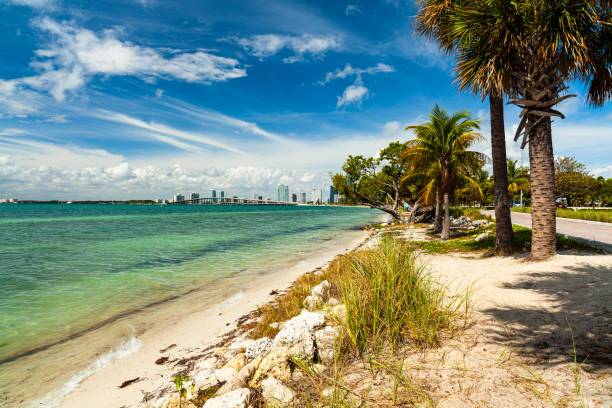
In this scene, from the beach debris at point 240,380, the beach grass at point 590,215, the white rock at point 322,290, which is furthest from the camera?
the beach grass at point 590,215

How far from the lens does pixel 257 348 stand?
15.0ft

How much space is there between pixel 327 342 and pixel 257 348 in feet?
4.35

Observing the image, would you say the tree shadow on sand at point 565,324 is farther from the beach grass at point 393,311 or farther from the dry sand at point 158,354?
the dry sand at point 158,354

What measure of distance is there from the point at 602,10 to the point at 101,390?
14.8 metres

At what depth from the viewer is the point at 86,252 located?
18.4 m

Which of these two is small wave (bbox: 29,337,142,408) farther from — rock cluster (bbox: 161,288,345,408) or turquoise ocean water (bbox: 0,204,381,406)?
rock cluster (bbox: 161,288,345,408)

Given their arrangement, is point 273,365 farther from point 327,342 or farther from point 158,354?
Answer: point 158,354

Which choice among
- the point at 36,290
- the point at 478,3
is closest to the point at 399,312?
the point at 478,3

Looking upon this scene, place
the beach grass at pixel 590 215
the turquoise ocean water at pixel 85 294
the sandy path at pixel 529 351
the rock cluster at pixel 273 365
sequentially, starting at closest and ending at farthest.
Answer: the sandy path at pixel 529 351 < the rock cluster at pixel 273 365 < the turquoise ocean water at pixel 85 294 < the beach grass at pixel 590 215

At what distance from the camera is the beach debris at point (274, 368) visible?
3575 mm

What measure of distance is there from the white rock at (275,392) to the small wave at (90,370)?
13.2 ft

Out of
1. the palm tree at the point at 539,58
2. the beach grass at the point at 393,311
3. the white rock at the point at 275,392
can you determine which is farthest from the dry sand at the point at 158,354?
the palm tree at the point at 539,58

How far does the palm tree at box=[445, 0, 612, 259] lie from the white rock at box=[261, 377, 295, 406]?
9330 millimetres

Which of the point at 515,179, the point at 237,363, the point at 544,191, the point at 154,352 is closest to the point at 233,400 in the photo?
the point at 237,363
